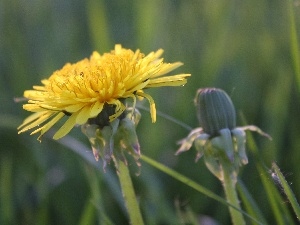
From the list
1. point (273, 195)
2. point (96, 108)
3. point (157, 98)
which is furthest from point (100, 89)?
point (157, 98)

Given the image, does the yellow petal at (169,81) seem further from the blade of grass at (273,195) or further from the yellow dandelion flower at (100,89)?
the blade of grass at (273,195)

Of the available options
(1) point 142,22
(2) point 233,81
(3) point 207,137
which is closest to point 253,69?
(2) point 233,81

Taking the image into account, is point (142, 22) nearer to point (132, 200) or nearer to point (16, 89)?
point (16, 89)

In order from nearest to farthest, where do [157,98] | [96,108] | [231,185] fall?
[96,108] < [231,185] < [157,98]

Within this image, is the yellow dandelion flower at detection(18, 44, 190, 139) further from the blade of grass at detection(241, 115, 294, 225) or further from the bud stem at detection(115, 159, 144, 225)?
the blade of grass at detection(241, 115, 294, 225)

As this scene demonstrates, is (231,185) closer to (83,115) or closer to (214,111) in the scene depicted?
(214,111)

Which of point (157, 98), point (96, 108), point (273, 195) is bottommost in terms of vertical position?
point (273, 195)

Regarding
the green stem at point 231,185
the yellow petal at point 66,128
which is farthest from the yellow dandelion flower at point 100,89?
the green stem at point 231,185
